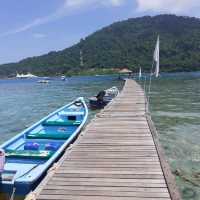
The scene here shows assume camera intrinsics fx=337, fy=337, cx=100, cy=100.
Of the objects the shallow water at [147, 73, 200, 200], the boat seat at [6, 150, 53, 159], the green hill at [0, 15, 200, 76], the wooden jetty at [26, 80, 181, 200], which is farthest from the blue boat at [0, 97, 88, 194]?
the green hill at [0, 15, 200, 76]

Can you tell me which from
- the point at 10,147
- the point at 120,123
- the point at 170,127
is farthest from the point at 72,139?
the point at 170,127

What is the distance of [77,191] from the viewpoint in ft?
20.7

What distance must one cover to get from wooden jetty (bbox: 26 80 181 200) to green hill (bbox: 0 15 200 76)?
407ft

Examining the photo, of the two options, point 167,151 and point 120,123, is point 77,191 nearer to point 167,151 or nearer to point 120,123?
point 167,151

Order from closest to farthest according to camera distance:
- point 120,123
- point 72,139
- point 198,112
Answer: point 72,139 < point 120,123 < point 198,112

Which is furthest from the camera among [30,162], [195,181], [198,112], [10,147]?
[198,112]

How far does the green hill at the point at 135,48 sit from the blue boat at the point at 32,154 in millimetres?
121984

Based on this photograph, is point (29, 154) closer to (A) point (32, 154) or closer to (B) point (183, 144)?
(A) point (32, 154)

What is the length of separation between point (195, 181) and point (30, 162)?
4274mm

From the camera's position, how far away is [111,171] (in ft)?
24.0

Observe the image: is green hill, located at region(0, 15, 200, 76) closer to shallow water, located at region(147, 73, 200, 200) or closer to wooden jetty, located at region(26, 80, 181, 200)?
shallow water, located at region(147, 73, 200, 200)

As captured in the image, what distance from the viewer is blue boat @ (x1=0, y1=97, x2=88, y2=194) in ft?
21.7

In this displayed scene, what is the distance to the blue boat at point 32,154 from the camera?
6.62 metres

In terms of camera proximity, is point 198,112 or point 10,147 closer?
point 10,147
